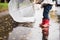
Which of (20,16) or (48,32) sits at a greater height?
(20,16)

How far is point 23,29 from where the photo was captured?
1.20 meters

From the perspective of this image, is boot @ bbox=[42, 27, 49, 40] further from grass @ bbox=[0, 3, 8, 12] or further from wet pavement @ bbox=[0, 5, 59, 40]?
grass @ bbox=[0, 3, 8, 12]

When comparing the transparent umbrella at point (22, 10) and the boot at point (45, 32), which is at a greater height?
the transparent umbrella at point (22, 10)

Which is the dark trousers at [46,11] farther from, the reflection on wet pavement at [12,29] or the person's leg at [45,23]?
the reflection on wet pavement at [12,29]

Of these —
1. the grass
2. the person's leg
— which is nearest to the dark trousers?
the person's leg

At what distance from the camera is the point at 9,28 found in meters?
1.20

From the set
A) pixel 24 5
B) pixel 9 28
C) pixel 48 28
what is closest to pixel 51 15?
pixel 48 28

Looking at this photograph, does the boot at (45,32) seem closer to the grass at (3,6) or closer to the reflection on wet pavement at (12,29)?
the reflection on wet pavement at (12,29)

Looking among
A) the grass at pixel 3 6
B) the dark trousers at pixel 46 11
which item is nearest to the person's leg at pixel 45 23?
the dark trousers at pixel 46 11

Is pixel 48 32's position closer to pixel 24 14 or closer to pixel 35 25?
pixel 35 25

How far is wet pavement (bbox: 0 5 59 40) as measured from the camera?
1.18 meters

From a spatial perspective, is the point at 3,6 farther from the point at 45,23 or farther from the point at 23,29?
the point at 45,23

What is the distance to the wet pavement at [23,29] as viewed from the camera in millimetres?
1179

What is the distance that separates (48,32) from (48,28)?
0.09 ft
